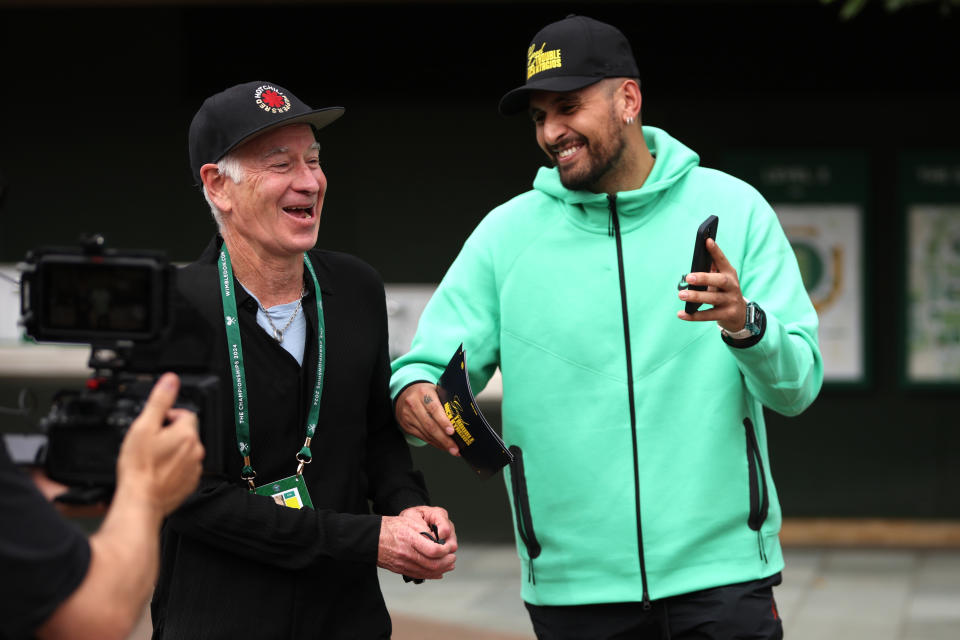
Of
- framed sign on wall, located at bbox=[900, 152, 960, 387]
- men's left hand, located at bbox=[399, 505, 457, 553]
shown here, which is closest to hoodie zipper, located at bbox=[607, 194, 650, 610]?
men's left hand, located at bbox=[399, 505, 457, 553]

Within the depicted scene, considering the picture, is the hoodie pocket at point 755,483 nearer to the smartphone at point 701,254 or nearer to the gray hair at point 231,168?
the smartphone at point 701,254

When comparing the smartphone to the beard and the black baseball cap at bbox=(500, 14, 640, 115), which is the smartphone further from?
the black baseball cap at bbox=(500, 14, 640, 115)

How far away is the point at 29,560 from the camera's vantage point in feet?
7.23

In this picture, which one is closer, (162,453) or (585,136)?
(162,453)

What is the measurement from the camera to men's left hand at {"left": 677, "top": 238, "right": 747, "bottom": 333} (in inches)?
124

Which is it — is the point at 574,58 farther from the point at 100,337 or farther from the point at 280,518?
the point at 100,337

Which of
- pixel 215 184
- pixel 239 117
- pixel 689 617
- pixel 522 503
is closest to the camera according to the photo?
pixel 239 117

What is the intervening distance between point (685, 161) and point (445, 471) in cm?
584

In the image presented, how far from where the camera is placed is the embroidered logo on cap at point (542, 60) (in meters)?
3.79

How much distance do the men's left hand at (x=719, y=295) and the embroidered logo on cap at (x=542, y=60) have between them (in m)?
0.85

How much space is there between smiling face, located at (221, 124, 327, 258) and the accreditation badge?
1.85ft

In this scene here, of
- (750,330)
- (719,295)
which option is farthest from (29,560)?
(750,330)

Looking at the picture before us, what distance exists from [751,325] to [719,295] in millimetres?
150

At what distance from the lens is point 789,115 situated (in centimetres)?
913
